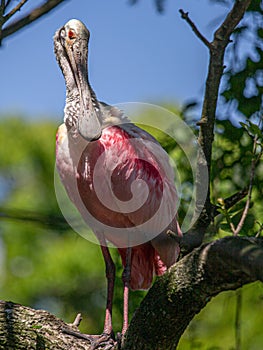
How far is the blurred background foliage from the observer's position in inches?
224

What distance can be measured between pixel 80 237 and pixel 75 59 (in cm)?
198

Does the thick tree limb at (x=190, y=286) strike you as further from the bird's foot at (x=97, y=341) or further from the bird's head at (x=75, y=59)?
the bird's head at (x=75, y=59)

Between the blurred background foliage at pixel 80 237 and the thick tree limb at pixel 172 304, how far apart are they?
92 centimetres

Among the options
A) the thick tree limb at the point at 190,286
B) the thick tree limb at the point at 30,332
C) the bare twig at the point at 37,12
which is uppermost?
the bare twig at the point at 37,12

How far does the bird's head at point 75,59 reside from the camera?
217 inches

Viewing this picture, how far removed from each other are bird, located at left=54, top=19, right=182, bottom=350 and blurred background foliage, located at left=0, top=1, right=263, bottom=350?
1.12 feet

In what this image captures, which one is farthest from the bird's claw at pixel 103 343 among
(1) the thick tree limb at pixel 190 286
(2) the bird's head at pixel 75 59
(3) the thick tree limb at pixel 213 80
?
(2) the bird's head at pixel 75 59

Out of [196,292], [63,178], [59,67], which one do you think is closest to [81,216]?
[63,178]

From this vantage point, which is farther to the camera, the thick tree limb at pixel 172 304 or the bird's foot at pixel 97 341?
the bird's foot at pixel 97 341

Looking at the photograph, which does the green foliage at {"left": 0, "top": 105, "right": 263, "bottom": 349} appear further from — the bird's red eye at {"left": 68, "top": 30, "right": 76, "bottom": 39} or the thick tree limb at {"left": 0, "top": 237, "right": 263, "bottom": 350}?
the bird's red eye at {"left": 68, "top": 30, "right": 76, "bottom": 39}

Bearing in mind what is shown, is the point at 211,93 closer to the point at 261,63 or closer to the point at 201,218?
the point at 201,218

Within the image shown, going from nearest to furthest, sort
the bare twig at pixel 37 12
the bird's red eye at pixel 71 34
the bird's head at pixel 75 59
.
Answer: the bird's head at pixel 75 59, the bird's red eye at pixel 71 34, the bare twig at pixel 37 12

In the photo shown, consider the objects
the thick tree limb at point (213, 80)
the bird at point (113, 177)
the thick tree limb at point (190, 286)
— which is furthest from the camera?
the bird at point (113, 177)

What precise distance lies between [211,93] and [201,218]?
0.75m
